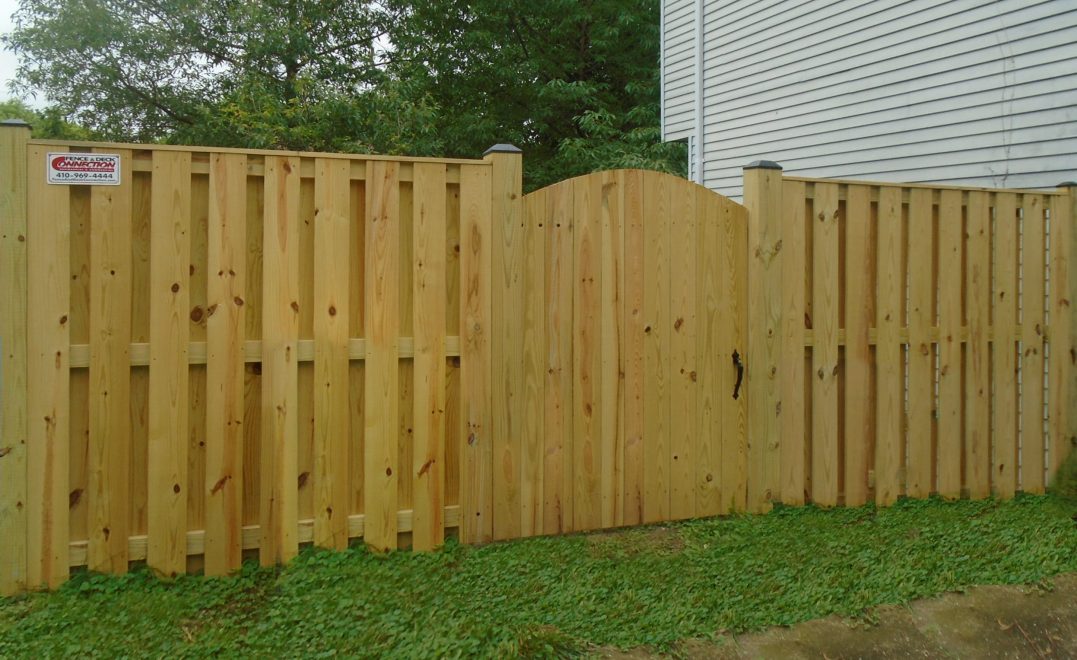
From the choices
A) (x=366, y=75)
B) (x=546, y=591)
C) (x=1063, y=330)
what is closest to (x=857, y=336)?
(x=1063, y=330)

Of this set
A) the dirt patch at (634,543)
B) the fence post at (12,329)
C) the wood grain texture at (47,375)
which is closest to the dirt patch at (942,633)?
the dirt patch at (634,543)

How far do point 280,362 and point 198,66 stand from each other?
1425cm

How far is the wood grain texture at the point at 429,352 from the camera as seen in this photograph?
13.4ft

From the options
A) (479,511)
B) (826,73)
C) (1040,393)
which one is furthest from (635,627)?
(826,73)

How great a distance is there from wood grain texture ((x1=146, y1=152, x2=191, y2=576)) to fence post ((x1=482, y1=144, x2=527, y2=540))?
1.40 meters

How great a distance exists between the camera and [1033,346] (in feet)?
18.4

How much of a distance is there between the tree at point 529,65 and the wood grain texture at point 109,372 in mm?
13992

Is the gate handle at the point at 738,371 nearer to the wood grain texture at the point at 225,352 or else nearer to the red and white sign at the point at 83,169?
the wood grain texture at the point at 225,352

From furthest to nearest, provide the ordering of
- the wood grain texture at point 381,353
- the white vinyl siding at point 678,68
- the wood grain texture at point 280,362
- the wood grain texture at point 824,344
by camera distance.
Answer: the white vinyl siding at point 678,68 < the wood grain texture at point 824,344 < the wood grain texture at point 381,353 < the wood grain texture at point 280,362

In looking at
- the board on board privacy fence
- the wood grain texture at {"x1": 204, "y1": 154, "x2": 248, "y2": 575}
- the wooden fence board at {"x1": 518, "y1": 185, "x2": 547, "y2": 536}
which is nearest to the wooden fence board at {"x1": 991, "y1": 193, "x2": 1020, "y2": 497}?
the board on board privacy fence

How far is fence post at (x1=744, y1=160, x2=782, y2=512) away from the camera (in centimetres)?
473

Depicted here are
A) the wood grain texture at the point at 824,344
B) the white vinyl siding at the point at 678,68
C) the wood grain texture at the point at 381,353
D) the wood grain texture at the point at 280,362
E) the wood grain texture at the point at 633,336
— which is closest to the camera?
the wood grain texture at the point at 280,362

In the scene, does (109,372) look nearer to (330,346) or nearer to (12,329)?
(12,329)

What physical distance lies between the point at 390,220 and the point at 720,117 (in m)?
7.41
